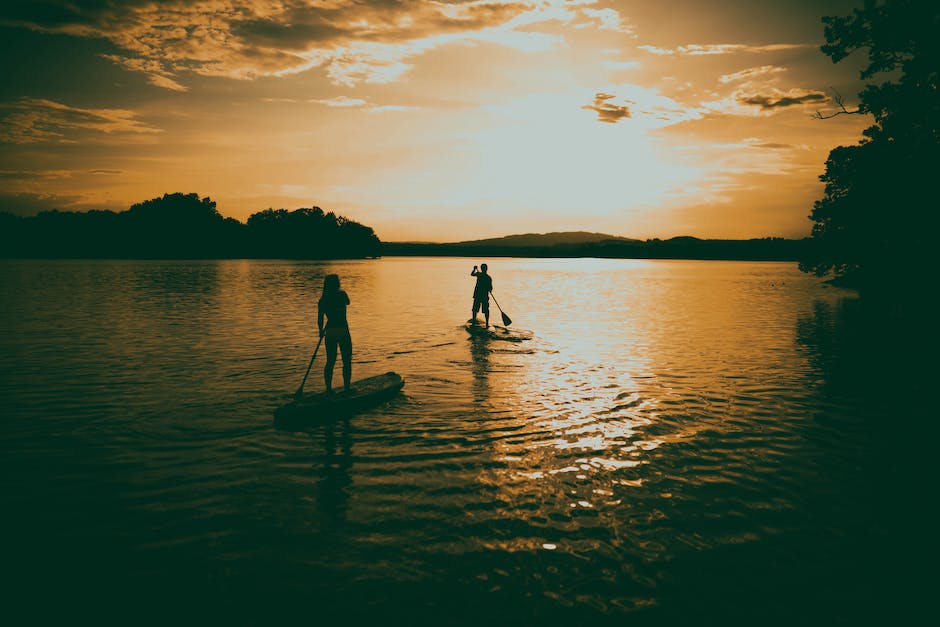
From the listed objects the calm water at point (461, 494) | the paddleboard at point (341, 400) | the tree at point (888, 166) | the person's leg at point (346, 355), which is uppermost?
the tree at point (888, 166)

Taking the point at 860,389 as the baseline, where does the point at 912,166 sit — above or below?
above

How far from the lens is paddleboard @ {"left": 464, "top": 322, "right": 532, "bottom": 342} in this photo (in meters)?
21.9

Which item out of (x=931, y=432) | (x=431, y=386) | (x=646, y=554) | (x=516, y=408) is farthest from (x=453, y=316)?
(x=646, y=554)

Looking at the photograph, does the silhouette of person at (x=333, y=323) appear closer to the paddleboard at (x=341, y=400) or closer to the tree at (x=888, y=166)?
the paddleboard at (x=341, y=400)

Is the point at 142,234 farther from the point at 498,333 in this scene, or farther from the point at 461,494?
the point at 461,494

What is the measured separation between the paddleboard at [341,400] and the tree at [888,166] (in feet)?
82.5

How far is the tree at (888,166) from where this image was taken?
74.1ft

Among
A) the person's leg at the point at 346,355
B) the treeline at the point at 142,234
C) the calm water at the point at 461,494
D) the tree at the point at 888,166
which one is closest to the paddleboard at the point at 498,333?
the calm water at the point at 461,494

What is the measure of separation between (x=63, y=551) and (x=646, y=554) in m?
6.39

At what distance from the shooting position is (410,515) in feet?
21.8

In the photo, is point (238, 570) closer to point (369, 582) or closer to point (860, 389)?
point (369, 582)

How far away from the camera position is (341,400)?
10.8 m

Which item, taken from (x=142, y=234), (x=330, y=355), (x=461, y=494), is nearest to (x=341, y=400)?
(x=330, y=355)

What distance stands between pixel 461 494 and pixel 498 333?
51.8ft
